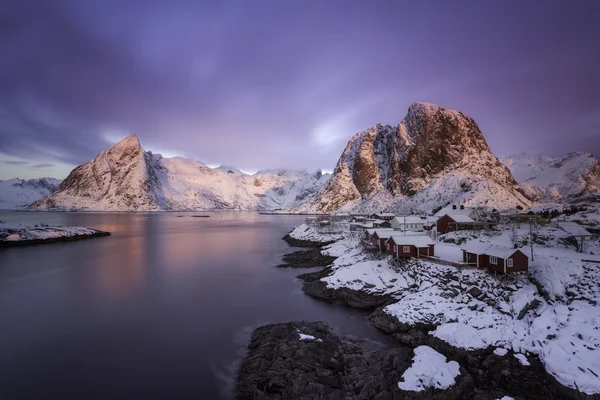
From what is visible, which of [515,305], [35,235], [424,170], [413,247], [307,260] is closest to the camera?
[515,305]

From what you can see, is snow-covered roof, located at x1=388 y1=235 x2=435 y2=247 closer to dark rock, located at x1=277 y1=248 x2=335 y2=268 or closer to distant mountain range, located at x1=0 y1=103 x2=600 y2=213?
dark rock, located at x1=277 y1=248 x2=335 y2=268

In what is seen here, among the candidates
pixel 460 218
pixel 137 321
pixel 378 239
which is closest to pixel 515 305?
pixel 378 239

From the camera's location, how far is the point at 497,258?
21828 millimetres

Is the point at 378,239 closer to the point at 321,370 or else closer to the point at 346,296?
the point at 346,296

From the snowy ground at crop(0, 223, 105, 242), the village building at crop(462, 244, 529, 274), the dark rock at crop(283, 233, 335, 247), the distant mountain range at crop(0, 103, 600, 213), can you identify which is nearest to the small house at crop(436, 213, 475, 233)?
the dark rock at crop(283, 233, 335, 247)

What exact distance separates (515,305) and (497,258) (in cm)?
476

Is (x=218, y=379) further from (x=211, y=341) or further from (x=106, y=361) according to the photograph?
(x=106, y=361)

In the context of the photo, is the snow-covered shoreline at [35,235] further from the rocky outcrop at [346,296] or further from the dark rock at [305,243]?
the rocky outcrop at [346,296]

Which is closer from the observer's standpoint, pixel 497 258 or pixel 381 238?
pixel 497 258

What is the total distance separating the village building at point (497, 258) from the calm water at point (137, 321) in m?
10.6

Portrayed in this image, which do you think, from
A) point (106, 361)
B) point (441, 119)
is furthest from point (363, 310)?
point (441, 119)

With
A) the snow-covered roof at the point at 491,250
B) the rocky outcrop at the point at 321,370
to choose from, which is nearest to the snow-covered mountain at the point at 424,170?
the snow-covered roof at the point at 491,250

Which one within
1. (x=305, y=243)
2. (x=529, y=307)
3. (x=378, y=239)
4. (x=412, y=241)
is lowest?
(x=305, y=243)

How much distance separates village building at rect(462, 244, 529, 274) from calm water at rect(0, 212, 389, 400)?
34.9ft
